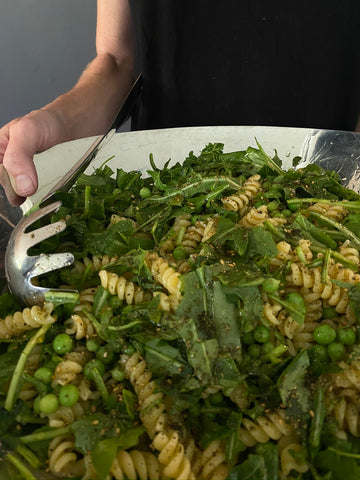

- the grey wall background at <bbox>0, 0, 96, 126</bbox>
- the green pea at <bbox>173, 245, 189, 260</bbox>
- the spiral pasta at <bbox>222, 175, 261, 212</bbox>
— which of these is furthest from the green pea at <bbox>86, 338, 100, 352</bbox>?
the grey wall background at <bbox>0, 0, 96, 126</bbox>

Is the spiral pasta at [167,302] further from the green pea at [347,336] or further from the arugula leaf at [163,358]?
the green pea at [347,336]

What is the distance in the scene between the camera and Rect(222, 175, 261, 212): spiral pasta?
169 cm

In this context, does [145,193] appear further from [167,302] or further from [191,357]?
[191,357]

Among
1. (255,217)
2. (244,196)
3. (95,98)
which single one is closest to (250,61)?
(95,98)

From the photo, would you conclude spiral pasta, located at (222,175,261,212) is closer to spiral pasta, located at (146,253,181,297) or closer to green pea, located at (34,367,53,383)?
spiral pasta, located at (146,253,181,297)

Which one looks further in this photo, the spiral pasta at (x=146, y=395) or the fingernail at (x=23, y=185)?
the fingernail at (x=23, y=185)

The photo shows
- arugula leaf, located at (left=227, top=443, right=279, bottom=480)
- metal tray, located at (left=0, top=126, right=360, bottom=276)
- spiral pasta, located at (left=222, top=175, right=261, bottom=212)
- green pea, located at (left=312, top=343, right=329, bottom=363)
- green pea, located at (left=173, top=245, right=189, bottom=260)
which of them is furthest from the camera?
metal tray, located at (left=0, top=126, right=360, bottom=276)

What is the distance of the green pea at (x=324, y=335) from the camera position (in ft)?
4.01

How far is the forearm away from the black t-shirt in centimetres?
20

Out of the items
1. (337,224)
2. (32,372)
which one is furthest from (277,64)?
(32,372)

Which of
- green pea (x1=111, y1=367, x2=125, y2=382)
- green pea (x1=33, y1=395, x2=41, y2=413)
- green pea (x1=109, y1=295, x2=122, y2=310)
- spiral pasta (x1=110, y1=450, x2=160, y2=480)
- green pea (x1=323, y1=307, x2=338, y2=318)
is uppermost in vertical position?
green pea (x1=109, y1=295, x2=122, y2=310)

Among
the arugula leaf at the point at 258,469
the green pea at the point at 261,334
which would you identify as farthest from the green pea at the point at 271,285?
the arugula leaf at the point at 258,469

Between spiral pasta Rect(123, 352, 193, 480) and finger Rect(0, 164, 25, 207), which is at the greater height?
finger Rect(0, 164, 25, 207)

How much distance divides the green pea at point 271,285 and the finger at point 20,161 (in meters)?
1.03
